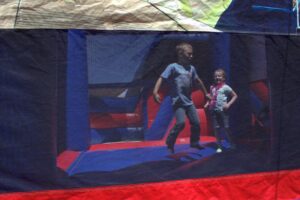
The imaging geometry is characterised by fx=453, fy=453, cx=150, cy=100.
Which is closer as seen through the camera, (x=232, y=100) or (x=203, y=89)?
(x=203, y=89)

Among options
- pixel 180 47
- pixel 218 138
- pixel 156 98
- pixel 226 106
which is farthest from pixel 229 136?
pixel 180 47

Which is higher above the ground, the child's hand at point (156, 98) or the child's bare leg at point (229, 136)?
the child's hand at point (156, 98)

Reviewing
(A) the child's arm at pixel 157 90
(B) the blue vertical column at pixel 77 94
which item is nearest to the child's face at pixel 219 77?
(A) the child's arm at pixel 157 90

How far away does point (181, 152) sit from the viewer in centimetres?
447

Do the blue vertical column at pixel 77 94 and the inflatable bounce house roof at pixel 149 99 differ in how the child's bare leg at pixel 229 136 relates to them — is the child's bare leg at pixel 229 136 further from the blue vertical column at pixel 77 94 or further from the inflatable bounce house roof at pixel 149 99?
the blue vertical column at pixel 77 94

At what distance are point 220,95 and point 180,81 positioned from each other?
46 cm

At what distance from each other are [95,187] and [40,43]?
4.63 feet

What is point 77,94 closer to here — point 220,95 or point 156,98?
point 156,98

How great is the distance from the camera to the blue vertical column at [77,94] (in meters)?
4.15

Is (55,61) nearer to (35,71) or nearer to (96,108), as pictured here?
(35,71)

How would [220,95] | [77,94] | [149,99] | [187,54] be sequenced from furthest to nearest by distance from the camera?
[220,95] → [187,54] → [149,99] → [77,94]

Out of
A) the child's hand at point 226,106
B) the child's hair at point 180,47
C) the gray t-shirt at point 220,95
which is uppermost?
the child's hair at point 180,47

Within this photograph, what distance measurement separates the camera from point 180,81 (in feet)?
14.7

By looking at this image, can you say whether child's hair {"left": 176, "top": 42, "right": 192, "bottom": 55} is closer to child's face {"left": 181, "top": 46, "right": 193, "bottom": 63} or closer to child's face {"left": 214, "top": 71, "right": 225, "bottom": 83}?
child's face {"left": 181, "top": 46, "right": 193, "bottom": 63}
